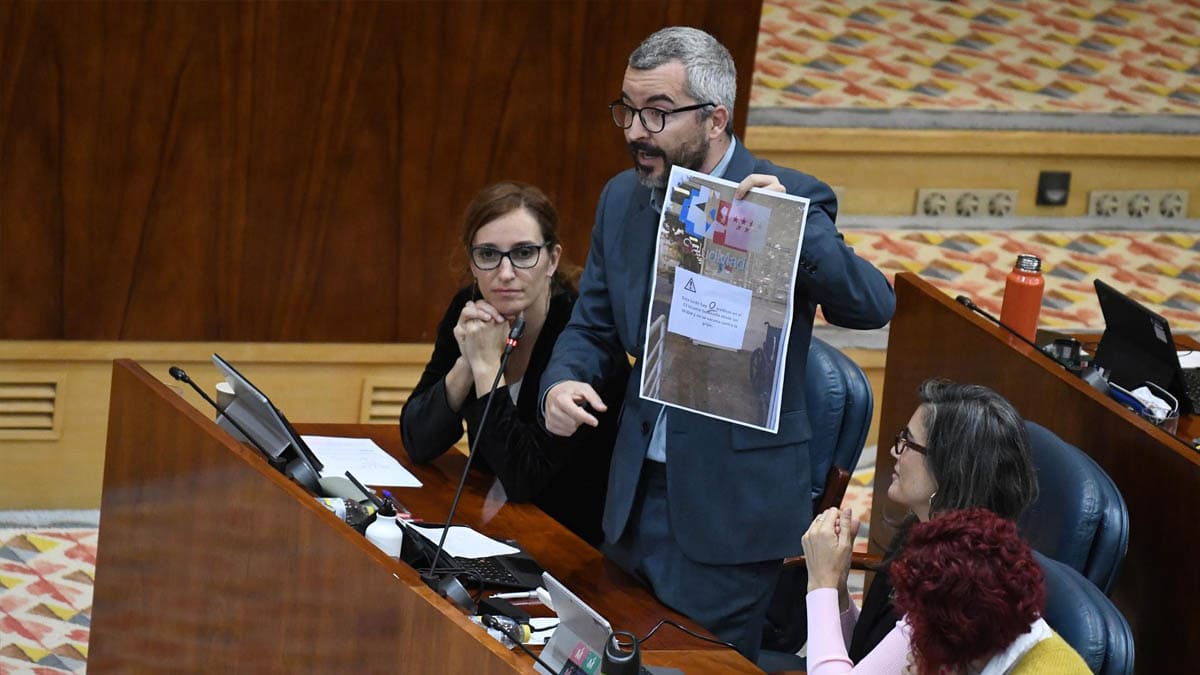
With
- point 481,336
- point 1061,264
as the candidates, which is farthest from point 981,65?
point 481,336

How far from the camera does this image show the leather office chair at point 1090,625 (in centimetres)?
218

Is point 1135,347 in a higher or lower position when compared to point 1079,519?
higher

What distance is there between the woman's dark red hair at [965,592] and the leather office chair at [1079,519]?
46 cm

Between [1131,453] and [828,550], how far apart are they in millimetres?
833

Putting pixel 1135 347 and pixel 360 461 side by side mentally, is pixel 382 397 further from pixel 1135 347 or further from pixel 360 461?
pixel 1135 347

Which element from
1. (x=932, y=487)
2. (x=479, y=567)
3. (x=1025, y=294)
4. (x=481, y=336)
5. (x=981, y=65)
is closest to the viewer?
(x=932, y=487)

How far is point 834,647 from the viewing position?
2303 mm

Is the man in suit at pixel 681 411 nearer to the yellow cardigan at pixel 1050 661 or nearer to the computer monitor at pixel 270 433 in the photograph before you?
the computer monitor at pixel 270 433

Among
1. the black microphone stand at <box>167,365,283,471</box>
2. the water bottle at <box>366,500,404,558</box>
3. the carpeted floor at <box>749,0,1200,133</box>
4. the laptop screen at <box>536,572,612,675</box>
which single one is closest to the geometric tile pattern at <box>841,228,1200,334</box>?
the carpeted floor at <box>749,0,1200,133</box>

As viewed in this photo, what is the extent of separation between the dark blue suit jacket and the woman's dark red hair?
1.79 ft

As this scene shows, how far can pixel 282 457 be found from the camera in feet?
9.12

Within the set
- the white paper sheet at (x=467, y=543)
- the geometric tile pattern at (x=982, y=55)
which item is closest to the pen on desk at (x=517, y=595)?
the white paper sheet at (x=467, y=543)

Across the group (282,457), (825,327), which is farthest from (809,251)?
(825,327)

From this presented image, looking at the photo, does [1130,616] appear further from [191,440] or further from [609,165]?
[609,165]
